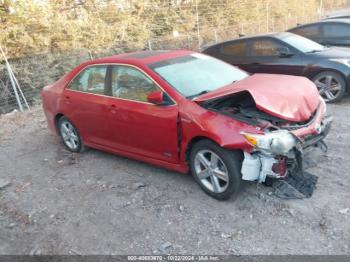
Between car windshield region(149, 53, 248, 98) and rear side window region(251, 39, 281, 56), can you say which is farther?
rear side window region(251, 39, 281, 56)

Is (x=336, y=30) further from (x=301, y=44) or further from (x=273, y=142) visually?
(x=273, y=142)

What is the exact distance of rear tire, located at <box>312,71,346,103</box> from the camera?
7.21m

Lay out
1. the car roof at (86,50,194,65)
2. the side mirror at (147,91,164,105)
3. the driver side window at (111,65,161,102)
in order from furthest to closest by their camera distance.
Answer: the car roof at (86,50,194,65) → the driver side window at (111,65,161,102) → the side mirror at (147,91,164,105)

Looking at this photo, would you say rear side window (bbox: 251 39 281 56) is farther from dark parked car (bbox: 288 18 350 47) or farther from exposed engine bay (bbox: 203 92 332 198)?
exposed engine bay (bbox: 203 92 332 198)

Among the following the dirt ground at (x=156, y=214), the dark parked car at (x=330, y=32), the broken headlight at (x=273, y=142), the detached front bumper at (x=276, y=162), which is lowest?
the dirt ground at (x=156, y=214)

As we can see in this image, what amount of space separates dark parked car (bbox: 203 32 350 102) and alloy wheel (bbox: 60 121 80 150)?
4430 millimetres

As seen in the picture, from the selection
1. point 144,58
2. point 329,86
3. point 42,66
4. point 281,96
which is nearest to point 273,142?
point 281,96

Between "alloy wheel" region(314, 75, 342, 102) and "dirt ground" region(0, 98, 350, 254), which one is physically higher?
"alloy wheel" region(314, 75, 342, 102)

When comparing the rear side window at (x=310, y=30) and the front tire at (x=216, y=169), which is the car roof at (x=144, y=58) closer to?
the front tire at (x=216, y=169)

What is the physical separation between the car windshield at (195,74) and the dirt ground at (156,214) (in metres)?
1.17

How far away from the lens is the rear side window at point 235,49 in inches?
342

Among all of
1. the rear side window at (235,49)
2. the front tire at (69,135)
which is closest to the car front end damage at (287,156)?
the front tire at (69,135)

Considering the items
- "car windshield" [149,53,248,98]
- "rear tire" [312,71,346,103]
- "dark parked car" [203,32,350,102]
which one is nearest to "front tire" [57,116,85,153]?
"car windshield" [149,53,248,98]

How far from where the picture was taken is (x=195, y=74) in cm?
478
